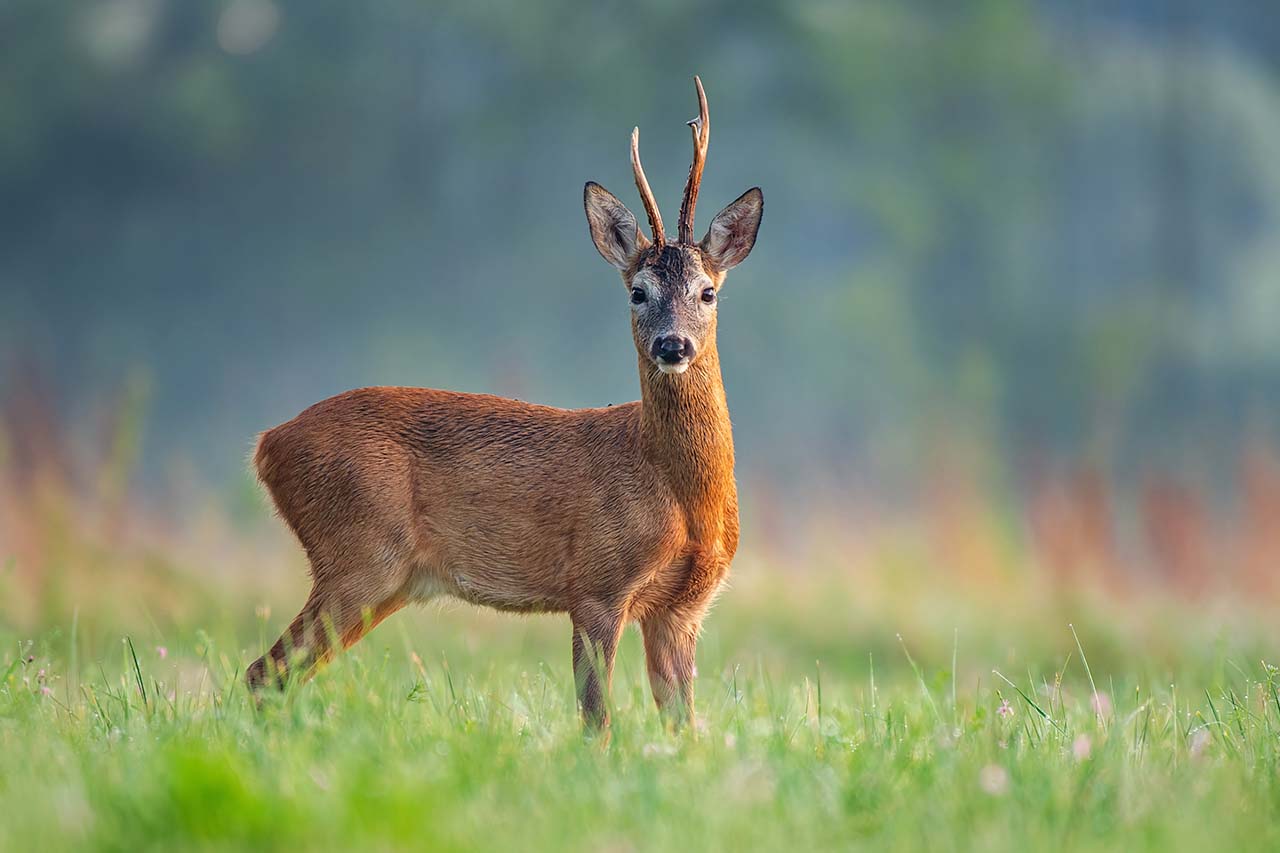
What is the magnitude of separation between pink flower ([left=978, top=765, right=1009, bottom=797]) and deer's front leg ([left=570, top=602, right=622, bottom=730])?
1289mm

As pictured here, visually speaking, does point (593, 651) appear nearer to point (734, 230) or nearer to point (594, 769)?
point (594, 769)

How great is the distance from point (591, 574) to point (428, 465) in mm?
708

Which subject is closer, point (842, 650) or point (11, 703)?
point (11, 703)

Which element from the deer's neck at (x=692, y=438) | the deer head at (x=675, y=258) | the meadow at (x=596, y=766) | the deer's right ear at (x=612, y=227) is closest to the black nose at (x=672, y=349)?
the deer head at (x=675, y=258)

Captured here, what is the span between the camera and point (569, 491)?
4793 millimetres

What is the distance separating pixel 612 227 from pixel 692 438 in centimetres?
82

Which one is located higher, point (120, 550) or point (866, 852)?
point (120, 550)

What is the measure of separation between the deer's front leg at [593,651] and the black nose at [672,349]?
78cm

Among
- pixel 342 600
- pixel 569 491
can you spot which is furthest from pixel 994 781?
pixel 342 600

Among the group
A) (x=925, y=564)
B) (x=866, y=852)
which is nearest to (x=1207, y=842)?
(x=866, y=852)

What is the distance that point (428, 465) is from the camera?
4.93m

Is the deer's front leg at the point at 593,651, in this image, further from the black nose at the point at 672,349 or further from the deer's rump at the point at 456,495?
the black nose at the point at 672,349

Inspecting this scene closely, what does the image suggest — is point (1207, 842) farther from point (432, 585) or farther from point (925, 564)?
point (925, 564)

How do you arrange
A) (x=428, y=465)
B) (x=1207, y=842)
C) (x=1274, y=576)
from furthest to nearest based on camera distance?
1. (x=1274, y=576)
2. (x=428, y=465)
3. (x=1207, y=842)
